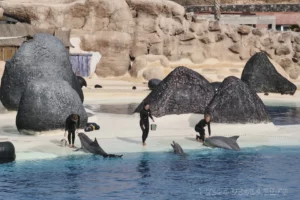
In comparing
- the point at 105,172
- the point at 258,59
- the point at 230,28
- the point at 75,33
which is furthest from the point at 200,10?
the point at 105,172

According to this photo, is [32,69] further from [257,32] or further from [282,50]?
[282,50]

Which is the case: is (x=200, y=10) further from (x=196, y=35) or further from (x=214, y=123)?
(x=214, y=123)

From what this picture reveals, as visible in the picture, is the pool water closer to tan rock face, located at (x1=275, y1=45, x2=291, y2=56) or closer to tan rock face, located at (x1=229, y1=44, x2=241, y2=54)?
tan rock face, located at (x1=229, y1=44, x2=241, y2=54)

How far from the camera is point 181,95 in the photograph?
103 feet

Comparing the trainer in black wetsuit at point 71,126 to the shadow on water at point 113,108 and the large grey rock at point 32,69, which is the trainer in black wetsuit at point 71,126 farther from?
the shadow on water at point 113,108

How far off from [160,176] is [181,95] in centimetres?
1086

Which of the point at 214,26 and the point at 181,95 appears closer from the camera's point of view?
the point at 181,95

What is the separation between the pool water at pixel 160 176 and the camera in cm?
1891

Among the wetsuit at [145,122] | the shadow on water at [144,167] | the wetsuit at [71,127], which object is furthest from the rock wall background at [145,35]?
the shadow on water at [144,167]

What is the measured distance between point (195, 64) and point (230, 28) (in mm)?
4839

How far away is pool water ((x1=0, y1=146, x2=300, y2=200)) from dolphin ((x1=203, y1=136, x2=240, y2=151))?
468 millimetres

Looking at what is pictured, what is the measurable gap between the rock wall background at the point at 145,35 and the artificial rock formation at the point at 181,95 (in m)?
23.5

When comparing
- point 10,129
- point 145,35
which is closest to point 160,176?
point 10,129

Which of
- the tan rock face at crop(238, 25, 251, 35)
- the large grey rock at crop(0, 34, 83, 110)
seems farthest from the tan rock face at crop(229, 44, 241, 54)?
the large grey rock at crop(0, 34, 83, 110)
